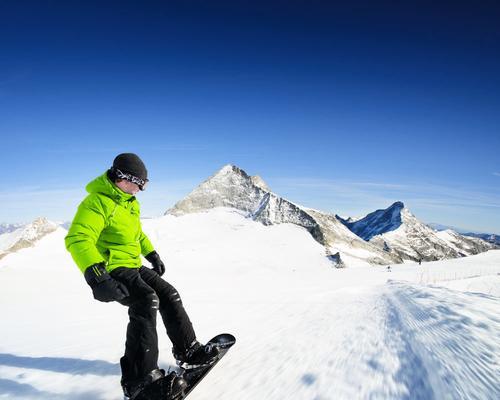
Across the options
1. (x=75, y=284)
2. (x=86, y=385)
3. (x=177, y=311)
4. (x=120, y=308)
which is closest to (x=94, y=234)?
(x=177, y=311)

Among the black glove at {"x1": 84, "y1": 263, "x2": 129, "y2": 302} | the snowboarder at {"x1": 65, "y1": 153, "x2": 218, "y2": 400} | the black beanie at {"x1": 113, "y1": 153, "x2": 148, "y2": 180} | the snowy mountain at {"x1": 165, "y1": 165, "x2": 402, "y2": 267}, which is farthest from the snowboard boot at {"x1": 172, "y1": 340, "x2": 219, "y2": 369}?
the snowy mountain at {"x1": 165, "y1": 165, "x2": 402, "y2": 267}

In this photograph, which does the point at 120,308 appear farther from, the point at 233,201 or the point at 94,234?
the point at 233,201

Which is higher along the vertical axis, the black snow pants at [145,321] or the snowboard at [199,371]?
the black snow pants at [145,321]

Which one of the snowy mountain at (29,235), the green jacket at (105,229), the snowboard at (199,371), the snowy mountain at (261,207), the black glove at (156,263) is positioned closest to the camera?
the snowboard at (199,371)

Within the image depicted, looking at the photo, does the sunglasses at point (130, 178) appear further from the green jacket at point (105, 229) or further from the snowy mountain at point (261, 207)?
the snowy mountain at point (261, 207)

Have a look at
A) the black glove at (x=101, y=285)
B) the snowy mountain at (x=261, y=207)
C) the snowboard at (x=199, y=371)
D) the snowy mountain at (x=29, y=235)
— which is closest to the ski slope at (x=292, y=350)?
the snowboard at (x=199, y=371)

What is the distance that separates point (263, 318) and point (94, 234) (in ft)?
11.3

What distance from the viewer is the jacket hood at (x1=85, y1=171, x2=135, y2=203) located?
135 inches

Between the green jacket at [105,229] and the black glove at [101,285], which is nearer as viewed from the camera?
the black glove at [101,285]

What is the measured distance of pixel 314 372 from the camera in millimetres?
2836

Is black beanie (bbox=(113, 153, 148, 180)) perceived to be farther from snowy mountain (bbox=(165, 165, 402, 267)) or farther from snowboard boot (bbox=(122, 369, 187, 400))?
snowy mountain (bbox=(165, 165, 402, 267))

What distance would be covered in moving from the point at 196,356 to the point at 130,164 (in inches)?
82.8

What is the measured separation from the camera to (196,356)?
3.32 meters

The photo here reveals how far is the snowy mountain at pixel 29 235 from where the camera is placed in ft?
184
